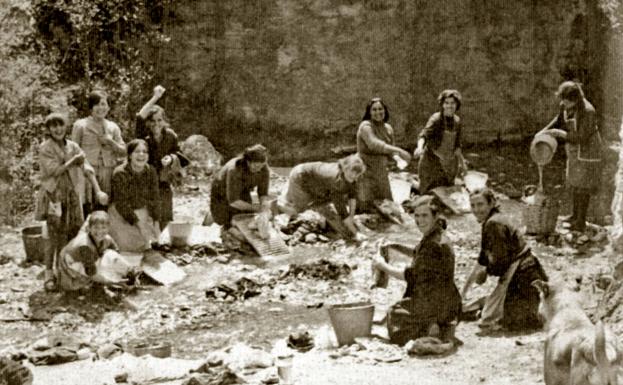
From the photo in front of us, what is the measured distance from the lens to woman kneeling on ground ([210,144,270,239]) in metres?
11.9

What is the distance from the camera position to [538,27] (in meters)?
18.0

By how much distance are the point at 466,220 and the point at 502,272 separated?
14.4 feet

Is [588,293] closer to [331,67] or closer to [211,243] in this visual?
[211,243]

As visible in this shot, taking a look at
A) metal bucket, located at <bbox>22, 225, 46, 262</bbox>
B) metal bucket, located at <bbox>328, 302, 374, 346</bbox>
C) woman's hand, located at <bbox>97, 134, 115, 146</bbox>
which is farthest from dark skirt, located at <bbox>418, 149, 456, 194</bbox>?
metal bucket, located at <bbox>328, 302, 374, 346</bbox>

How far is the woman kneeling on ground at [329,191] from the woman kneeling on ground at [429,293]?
3606mm

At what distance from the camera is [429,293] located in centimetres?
859

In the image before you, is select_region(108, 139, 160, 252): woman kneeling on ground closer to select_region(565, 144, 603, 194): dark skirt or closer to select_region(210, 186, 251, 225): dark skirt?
select_region(210, 186, 251, 225): dark skirt

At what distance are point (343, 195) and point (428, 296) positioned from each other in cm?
393

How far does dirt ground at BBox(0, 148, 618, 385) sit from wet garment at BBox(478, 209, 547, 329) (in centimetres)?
21

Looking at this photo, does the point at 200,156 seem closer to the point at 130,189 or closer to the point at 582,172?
the point at 130,189

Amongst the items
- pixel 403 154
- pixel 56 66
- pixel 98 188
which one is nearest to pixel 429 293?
pixel 98 188


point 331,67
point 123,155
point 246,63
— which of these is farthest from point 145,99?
point 123,155

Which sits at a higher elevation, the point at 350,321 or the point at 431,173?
the point at 431,173

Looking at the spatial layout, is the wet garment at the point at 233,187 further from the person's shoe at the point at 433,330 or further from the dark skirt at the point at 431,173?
the person's shoe at the point at 433,330
